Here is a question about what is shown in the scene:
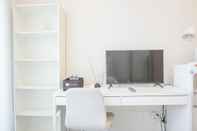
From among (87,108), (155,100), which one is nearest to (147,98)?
(155,100)

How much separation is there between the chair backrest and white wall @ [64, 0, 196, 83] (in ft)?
2.84

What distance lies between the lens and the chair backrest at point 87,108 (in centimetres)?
213

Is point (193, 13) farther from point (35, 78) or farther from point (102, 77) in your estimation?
point (35, 78)

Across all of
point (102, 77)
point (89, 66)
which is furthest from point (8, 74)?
point (102, 77)

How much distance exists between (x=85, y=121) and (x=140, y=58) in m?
1.23

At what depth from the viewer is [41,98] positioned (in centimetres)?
294

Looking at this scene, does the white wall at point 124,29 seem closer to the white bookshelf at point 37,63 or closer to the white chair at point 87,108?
the white bookshelf at point 37,63

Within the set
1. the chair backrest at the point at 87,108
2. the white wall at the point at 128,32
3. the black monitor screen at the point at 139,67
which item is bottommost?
the chair backrest at the point at 87,108

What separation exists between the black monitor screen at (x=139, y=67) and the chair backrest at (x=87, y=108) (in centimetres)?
76

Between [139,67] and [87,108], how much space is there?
1.07 meters

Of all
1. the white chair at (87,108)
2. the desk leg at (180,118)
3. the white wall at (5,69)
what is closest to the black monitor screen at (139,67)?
the desk leg at (180,118)

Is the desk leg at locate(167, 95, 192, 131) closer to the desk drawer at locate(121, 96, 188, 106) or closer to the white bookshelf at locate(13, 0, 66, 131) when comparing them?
the desk drawer at locate(121, 96, 188, 106)

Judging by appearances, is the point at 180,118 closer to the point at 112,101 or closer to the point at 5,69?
the point at 112,101

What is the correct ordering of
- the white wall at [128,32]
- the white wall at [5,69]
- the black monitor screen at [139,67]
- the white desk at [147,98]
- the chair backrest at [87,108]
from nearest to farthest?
the chair backrest at [87,108] < the white desk at [147,98] < the white wall at [5,69] < the black monitor screen at [139,67] < the white wall at [128,32]
